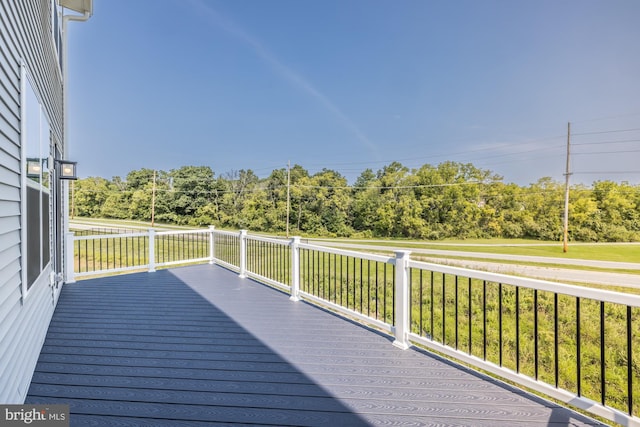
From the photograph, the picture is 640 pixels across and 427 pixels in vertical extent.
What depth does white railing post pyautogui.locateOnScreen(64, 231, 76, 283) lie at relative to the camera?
5547 mm

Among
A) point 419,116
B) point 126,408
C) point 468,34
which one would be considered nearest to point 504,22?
point 468,34

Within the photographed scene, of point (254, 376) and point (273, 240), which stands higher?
point (273, 240)

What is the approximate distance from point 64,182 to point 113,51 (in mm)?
17441

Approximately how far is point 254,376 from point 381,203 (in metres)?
28.2

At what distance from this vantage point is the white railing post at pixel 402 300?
305cm

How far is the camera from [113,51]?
60.7 ft

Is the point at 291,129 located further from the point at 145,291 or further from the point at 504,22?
the point at 145,291

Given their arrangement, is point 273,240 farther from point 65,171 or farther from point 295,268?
point 65,171

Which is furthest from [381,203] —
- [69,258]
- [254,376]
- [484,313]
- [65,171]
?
[254,376]

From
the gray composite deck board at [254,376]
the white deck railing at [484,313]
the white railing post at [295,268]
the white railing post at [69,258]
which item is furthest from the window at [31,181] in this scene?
the white railing post at [69,258]

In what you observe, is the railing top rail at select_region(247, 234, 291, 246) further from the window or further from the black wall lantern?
the black wall lantern

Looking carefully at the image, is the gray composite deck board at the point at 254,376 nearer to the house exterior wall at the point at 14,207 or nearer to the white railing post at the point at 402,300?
the white railing post at the point at 402,300

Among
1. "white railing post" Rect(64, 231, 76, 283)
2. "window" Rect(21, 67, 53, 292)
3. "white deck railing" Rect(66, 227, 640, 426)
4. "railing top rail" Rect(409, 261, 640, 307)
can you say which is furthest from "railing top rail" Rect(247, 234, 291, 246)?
"white railing post" Rect(64, 231, 76, 283)

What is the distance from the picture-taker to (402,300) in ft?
10.1
